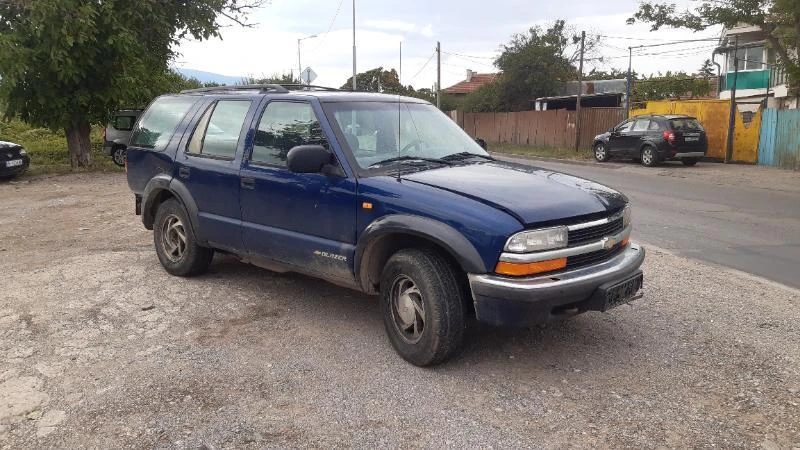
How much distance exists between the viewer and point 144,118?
6531 mm

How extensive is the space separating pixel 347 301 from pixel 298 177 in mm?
1277

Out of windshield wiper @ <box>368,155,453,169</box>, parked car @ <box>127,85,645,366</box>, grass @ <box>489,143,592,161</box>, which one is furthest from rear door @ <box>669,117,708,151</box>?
windshield wiper @ <box>368,155,453,169</box>

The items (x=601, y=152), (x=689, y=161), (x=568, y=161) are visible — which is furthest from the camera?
(x=568, y=161)

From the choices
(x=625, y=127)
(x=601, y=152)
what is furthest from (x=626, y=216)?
(x=601, y=152)

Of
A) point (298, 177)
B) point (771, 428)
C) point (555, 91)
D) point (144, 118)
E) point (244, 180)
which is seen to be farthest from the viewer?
point (555, 91)

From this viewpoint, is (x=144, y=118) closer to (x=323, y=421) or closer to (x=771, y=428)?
(x=323, y=421)

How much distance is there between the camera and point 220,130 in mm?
5516

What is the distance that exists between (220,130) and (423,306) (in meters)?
2.64

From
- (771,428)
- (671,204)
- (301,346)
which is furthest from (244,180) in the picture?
(671,204)

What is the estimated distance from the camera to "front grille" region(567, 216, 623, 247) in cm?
386

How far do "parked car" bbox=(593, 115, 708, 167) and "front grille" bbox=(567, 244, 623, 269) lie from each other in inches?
644

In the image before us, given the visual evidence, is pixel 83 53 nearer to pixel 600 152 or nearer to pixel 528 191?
pixel 528 191

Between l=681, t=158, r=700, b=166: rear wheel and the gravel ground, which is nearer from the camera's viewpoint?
the gravel ground

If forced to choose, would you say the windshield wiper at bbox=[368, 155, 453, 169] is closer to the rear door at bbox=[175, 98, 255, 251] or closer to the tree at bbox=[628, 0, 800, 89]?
the rear door at bbox=[175, 98, 255, 251]
